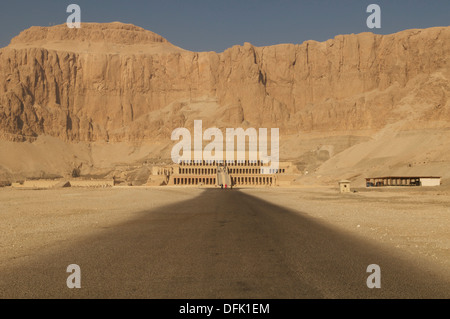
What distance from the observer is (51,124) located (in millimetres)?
185125

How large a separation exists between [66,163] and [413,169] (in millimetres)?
130153

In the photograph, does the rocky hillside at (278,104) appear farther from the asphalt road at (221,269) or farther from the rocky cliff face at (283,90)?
the asphalt road at (221,269)

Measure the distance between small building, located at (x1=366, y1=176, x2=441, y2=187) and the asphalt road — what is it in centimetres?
5808

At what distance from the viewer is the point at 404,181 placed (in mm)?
78000

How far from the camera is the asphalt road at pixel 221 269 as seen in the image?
28.8 feet

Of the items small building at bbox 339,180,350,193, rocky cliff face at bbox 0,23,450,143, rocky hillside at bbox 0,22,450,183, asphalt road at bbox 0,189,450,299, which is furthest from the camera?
rocky cliff face at bbox 0,23,450,143

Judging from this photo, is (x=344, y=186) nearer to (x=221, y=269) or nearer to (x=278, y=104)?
(x=221, y=269)

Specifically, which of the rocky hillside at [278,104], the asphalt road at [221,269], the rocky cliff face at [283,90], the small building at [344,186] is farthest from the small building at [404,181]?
the rocky cliff face at [283,90]

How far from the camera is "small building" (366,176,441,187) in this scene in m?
69.3

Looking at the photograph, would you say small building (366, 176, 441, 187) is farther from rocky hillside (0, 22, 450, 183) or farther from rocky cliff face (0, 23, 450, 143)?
rocky cliff face (0, 23, 450, 143)

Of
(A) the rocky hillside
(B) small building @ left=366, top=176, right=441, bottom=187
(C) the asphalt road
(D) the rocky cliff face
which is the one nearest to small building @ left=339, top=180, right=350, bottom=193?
(B) small building @ left=366, top=176, right=441, bottom=187

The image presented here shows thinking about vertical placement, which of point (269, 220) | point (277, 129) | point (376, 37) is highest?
point (376, 37)

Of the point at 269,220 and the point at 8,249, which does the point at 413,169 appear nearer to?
the point at 269,220
